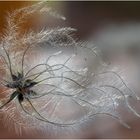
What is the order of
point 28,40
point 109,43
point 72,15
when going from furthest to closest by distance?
point 72,15 → point 109,43 → point 28,40

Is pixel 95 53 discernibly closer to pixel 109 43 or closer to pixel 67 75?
pixel 67 75

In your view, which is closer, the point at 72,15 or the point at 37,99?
the point at 37,99

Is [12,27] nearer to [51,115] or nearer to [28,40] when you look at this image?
[28,40]

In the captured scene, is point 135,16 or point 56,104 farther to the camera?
point 135,16

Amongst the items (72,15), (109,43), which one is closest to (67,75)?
(109,43)

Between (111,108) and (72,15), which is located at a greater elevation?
(72,15)

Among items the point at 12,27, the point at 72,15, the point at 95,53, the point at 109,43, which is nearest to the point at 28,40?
the point at 12,27

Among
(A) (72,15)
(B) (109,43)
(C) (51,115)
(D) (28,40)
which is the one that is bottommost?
(C) (51,115)

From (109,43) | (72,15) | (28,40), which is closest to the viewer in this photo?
(28,40)

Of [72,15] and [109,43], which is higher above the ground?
[72,15]
